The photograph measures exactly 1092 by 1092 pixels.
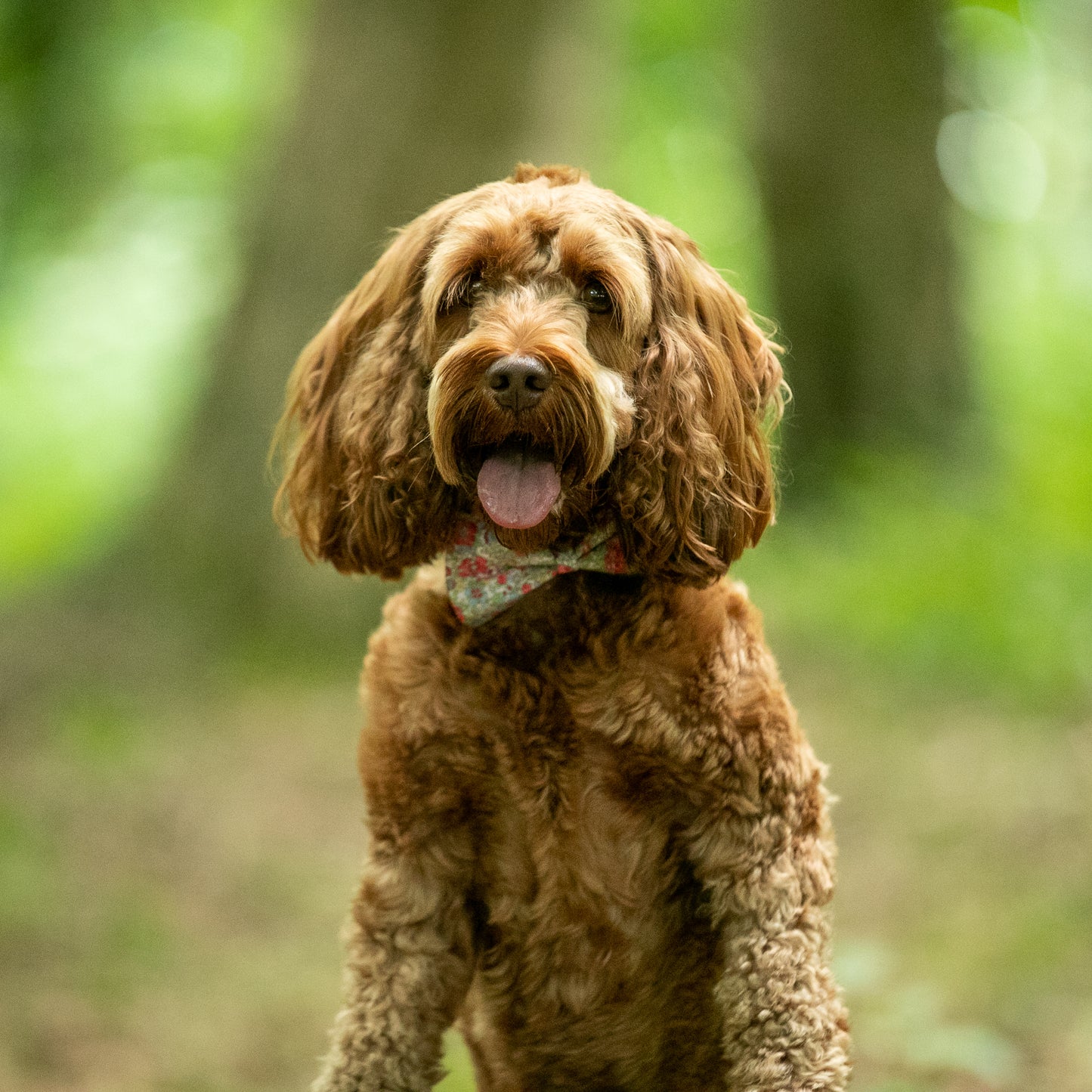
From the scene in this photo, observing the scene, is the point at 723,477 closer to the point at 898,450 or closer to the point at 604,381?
the point at 604,381

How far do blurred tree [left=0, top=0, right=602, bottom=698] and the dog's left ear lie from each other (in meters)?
3.72

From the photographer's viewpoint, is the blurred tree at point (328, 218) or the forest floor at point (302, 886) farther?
the blurred tree at point (328, 218)

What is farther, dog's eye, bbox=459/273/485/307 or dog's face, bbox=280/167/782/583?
dog's eye, bbox=459/273/485/307

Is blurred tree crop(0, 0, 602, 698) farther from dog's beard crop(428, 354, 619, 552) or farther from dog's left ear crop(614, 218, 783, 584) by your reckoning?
dog's beard crop(428, 354, 619, 552)

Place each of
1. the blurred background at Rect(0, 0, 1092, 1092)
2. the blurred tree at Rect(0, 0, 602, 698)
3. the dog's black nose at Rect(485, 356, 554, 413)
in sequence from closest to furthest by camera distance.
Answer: the dog's black nose at Rect(485, 356, 554, 413)
the blurred background at Rect(0, 0, 1092, 1092)
the blurred tree at Rect(0, 0, 602, 698)

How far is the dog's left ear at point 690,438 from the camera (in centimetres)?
250

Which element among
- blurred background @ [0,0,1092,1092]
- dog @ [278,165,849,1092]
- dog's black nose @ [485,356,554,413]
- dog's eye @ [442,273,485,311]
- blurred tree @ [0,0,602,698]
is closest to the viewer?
dog's black nose @ [485,356,554,413]

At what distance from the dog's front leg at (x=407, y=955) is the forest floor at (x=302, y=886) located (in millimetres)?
1214

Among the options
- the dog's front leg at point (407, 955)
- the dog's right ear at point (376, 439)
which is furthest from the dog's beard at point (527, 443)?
the dog's front leg at point (407, 955)

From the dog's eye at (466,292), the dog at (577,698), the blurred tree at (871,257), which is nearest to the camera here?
the dog at (577,698)

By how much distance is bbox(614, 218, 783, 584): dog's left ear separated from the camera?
8.20ft

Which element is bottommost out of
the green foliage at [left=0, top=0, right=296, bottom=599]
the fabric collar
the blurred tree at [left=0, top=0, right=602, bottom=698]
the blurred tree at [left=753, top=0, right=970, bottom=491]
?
the fabric collar

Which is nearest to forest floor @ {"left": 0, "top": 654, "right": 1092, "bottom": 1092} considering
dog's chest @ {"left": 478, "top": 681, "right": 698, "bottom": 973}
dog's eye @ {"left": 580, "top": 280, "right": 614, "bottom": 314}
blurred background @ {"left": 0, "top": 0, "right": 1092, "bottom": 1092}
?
blurred background @ {"left": 0, "top": 0, "right": 1092, "bottom": 1092}

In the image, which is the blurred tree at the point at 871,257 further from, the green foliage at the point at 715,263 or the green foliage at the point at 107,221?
the green foliage at the point at 107,221
